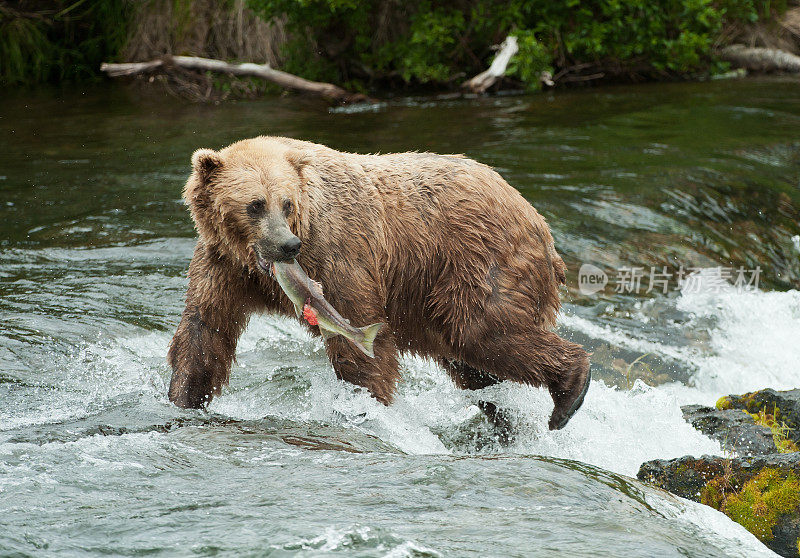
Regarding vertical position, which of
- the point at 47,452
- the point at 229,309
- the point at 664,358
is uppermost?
the point at 229,309

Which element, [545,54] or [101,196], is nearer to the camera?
[101,196]

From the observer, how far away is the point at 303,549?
261cm

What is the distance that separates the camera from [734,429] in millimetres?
4559

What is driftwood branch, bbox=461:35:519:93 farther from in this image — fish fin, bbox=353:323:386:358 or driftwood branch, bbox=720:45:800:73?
fish fin, bbox=353:323:386:358

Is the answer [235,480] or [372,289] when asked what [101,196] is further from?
[235,480]

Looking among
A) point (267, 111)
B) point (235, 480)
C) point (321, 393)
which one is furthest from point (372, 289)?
point (267, 111)

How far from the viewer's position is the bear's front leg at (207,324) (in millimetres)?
4180

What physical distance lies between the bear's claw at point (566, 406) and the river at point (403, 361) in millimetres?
147

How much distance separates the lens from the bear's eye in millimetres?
3855

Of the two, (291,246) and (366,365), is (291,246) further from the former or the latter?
(366,365)

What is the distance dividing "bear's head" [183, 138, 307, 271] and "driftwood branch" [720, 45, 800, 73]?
13751mm

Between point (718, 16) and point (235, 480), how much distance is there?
14.0 m

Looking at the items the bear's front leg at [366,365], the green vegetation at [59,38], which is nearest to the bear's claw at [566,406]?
the bear's front leg at [366,365]

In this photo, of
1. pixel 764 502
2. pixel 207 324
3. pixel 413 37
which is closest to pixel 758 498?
pixel 764 502
